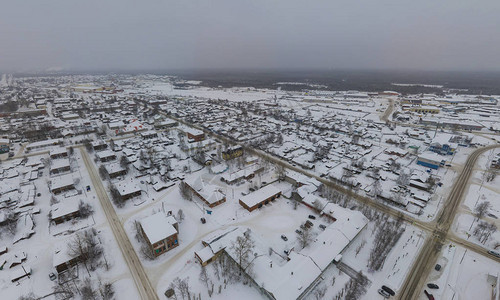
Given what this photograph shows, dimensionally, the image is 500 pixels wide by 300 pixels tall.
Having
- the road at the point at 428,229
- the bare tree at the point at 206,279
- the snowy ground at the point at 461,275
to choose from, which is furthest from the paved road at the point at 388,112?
the bare tree at the point at 206,279

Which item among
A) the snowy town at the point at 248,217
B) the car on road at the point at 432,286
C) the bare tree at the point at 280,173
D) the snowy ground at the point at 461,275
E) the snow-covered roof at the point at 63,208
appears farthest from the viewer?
the bare tree at the point at 280,173

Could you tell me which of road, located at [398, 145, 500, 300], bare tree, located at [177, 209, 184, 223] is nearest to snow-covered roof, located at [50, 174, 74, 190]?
bare tree, located at [177, 209, 184, 223]

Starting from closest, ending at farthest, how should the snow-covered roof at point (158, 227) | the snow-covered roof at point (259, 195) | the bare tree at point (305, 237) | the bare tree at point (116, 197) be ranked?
1. the snow-covered roof at point (158, 227)
2. the bare tree at point (305, 237)
3. the snow-covered roof at point (259, 195)
4. the bare tree at point (116, 197)

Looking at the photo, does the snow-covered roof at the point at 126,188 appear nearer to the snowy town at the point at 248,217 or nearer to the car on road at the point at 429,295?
the snowy town at the point at 248,217

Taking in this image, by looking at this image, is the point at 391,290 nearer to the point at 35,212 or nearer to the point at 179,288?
the point at 179,288

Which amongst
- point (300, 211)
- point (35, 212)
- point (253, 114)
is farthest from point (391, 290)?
point (253, 114)

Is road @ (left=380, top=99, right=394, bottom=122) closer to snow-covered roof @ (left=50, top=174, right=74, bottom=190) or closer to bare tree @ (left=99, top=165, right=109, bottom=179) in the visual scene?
bare tree @ (left=99, top=165, right=109, bottom=179)
